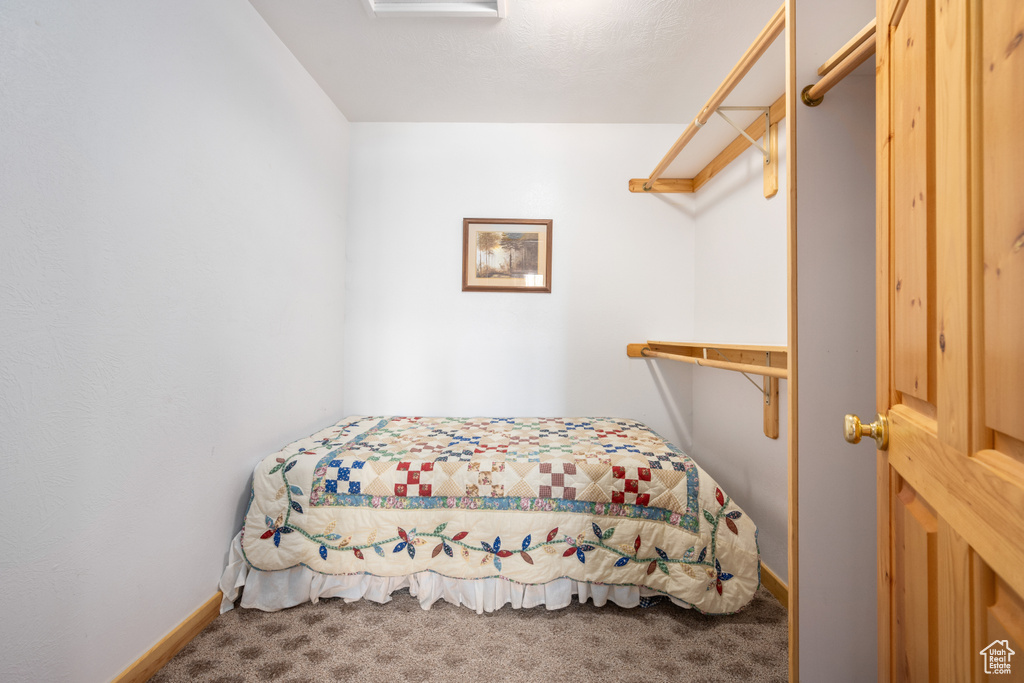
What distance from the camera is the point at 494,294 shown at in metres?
2.68

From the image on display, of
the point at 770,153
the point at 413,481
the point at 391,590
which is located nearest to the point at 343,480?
the point at 413,481

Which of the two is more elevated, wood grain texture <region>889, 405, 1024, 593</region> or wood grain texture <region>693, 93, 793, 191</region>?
wood grain texture <region>693, 93, 793, 191</region>

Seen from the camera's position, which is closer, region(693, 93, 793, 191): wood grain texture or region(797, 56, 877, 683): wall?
region(797, 56, 877, 683): wall

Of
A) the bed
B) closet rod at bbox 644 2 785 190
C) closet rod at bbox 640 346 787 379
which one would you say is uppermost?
closet rod at bbox 644 2 785 190

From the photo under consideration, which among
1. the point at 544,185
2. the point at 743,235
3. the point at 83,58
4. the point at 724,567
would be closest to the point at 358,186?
the point at 544,185

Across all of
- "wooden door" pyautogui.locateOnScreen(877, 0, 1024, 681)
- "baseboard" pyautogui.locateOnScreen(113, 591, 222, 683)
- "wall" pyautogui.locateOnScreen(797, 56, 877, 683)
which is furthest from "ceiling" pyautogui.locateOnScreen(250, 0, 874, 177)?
"baseboard" pyautogui.locateOnScreen(113, 591, 222, 683)

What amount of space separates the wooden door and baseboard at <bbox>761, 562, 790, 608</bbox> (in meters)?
1.13

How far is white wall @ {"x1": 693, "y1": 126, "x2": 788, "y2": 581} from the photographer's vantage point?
5.99 feet

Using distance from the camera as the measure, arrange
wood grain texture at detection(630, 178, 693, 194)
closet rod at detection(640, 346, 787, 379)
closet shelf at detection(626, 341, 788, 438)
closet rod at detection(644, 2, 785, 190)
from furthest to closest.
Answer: wood grain texture at detection(630, 178, 693, 194) < closet shelf at detection(626, 341, 788, 438) < closet rod at detection(640, 346, 787, 379) < closet rod at detection(644, 2, 785, 190)

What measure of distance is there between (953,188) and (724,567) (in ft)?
4.98

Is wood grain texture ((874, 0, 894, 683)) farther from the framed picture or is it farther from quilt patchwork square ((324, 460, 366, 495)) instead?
the framed picture

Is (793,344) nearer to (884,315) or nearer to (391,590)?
(884,315)

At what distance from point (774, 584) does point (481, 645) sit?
1.31 meters

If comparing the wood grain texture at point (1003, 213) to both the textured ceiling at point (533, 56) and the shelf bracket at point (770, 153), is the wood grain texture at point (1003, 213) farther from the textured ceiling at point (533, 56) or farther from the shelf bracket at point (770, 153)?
the shelf bracket at point (770, 153)
